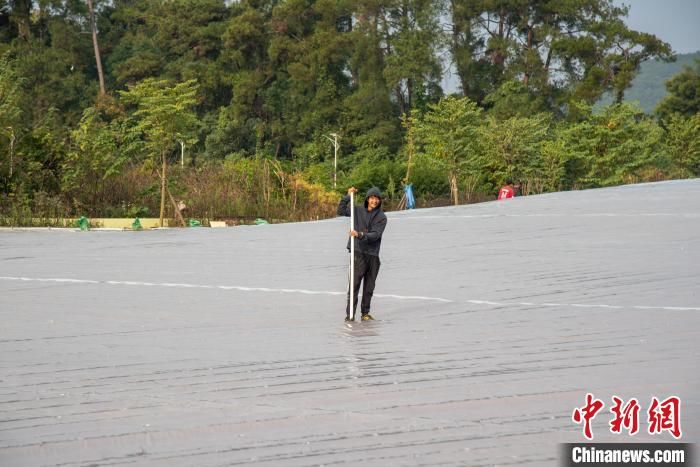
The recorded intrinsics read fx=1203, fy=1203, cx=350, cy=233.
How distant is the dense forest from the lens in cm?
3472

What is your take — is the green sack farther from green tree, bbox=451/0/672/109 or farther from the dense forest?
green tree, bbox=451/0/672/109

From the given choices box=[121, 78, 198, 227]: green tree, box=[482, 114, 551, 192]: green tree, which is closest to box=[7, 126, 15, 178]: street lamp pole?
box=[121, 78, 198, 227]: green tree

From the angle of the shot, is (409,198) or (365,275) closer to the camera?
(365,275)

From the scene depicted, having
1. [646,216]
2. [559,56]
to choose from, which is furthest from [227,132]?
[646,216]

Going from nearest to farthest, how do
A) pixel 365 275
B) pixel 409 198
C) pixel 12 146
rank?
pixel 365 275 → pixel 12 146 → pixel 409 198

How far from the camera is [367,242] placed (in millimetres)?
10758

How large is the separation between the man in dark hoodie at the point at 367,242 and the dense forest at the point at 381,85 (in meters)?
17.8

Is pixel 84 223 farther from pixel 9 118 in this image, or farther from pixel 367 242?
pixel 367 242

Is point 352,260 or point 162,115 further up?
point 162,115

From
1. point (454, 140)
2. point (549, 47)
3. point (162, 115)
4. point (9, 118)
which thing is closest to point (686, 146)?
point (549, 47)

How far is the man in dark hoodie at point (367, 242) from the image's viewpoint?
10680 millimetres

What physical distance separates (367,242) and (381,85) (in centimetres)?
4038

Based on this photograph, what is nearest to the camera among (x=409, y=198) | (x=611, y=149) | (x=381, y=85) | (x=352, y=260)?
(x=352, y=260)

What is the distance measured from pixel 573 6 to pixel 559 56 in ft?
7.05
